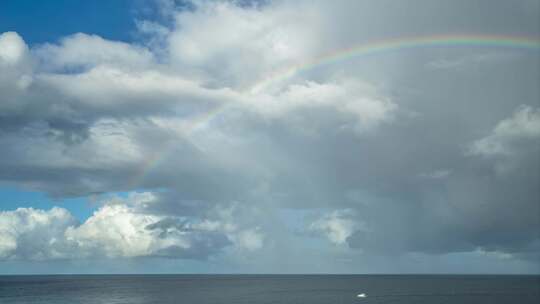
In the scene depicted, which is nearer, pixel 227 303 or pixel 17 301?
pixel 227 303

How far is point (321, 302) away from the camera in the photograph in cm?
16938

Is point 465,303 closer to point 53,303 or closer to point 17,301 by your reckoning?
point 53,303

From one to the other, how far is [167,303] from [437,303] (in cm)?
9452

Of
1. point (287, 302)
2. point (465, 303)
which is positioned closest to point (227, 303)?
point (287, 302)

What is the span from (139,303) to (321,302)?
2557 inches

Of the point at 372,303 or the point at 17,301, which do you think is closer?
the point at 372,303

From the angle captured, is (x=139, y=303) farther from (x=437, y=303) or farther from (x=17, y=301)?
(x=437, y=303)

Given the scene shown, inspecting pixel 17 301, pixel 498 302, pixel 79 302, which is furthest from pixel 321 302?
pixel 17 301

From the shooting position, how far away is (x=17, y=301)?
590ft

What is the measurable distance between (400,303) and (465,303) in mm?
23627

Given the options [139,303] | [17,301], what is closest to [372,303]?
[139,303]

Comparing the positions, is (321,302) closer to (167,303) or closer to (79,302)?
(167,303)

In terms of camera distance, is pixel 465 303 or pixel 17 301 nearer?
pixel 465 303

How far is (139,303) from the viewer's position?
559 ft
